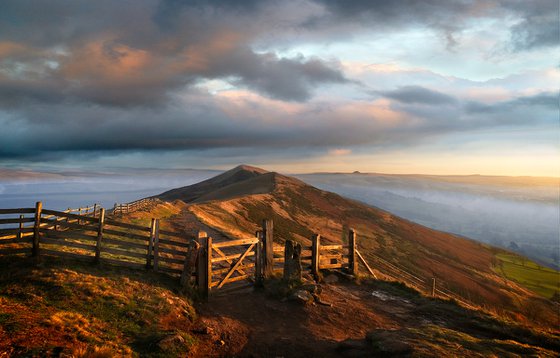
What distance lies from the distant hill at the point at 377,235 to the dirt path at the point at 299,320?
26.8 m

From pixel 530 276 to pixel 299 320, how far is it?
109819mm

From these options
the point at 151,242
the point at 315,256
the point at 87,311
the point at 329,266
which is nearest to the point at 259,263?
the point at 315,256

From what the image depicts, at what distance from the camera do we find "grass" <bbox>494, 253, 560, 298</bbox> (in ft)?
268

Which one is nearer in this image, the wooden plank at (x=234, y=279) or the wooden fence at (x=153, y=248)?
the wooden fence at (x=153, y=248)

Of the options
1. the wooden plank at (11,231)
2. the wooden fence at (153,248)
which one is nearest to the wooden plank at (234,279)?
the wooden fence at (153,248)

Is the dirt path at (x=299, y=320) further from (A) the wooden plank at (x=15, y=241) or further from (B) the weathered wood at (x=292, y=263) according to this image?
(A) the wooden plank at (x=15, y=241)

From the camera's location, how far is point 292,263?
583 inches

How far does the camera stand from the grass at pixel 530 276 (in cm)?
8162

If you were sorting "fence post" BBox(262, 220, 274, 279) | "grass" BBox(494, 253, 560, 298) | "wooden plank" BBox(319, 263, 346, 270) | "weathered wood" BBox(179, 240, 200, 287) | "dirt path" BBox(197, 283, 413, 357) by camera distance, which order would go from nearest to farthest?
"dirt path" BBox(197, 283, 413, 357) → "weathered wood" BBox(179, 240, 200, 287) → "fence post" BBox(262, 220, 274, 279) → "wooden plank" BBox(319, 263, 346, 270) → "grass" BBox(494, 253, 560, 298)

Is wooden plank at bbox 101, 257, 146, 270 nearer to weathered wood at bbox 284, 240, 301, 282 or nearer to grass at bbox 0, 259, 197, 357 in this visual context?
grass at bbox 0, 259, 197, 357

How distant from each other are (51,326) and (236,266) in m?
7.34

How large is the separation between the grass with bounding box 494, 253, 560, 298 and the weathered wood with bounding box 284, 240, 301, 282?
8688cm

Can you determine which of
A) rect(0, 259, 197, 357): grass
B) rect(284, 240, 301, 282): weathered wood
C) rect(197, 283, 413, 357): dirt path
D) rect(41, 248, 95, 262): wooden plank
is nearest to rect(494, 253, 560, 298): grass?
rect(197, 283, 413, 357): dirt path

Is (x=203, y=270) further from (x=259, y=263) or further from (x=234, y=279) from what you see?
(x=259, y=263)
